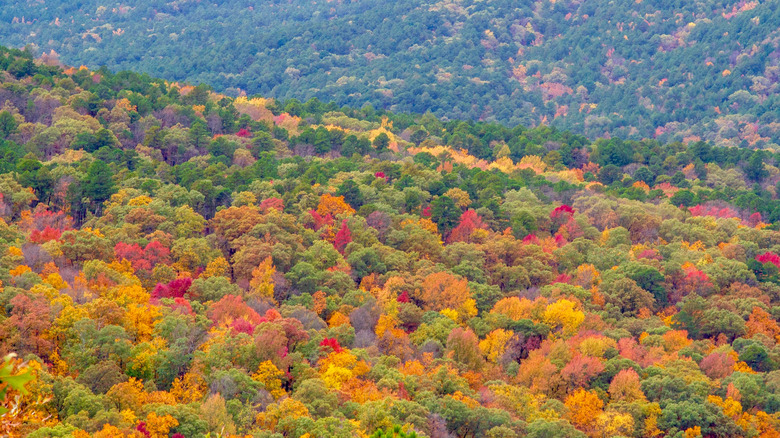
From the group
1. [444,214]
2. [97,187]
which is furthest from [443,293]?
[97,187]

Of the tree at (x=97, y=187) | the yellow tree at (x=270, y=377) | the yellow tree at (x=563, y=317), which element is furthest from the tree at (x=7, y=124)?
the yellow tree at (x=563, y=317)

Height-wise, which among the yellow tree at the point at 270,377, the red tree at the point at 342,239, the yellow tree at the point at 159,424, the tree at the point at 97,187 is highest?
the yellow tree at the point at 159,424

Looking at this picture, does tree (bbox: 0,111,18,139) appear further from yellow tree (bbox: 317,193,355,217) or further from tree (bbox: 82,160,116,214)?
yellow tree (bbox: 317,193,355,217)

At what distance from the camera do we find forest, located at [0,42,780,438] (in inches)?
1699

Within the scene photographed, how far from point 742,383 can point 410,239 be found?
27.0 meters

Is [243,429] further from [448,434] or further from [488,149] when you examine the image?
[488,149]

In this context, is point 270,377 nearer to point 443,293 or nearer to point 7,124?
point 443,293

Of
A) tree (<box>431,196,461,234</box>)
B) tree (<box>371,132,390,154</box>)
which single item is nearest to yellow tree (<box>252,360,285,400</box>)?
tree (<box>431,196,461,234</box>)

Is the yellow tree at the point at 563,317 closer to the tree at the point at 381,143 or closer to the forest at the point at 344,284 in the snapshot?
the forest at the point at 344,284

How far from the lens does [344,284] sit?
202 feet

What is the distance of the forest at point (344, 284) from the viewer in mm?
43156

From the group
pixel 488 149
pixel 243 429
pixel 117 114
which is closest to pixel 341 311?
pixel 243 429

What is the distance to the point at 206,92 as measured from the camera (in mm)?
113500

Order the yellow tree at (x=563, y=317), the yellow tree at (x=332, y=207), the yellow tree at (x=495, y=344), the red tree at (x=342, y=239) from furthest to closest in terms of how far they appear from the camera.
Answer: the yellow tree at (x=332, y=207)
the red tree at (x=342, y=239)
the yellow tree at (x=563, y=317)
the yellow tree at (x=495, y=344)
